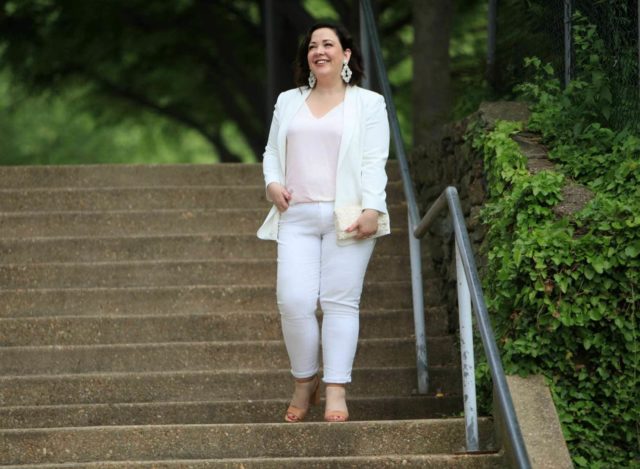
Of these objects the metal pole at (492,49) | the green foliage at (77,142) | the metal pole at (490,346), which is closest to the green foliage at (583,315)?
the metal pole at (490,346)

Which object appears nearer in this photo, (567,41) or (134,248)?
(567,41)

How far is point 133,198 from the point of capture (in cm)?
804

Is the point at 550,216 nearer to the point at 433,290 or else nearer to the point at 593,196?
the point at 593,196

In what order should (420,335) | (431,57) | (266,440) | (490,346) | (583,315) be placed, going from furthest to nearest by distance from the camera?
(431,57)
(420,335)
(266,440)
(583,315)
(490,346)

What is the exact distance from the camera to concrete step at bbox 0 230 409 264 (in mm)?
7488

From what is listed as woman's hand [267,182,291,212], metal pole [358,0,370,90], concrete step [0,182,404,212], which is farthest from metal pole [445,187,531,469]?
metal pole [358,0,370,90]

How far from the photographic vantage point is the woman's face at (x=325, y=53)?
551 centimetres

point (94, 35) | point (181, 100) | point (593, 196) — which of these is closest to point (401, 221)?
point (593, 196)

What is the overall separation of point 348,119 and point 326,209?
385 millimetres

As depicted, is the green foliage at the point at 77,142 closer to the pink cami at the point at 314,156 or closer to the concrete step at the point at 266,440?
the pink cami at the point at 314,156

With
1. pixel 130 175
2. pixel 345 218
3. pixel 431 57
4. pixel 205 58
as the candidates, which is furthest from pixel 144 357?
pixel 205 58

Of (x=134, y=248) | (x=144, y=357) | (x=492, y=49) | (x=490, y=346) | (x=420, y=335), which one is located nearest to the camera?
(x=490, y=346)

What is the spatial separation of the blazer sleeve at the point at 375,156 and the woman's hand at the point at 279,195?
0.32m

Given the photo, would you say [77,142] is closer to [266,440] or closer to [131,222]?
[131,222]
